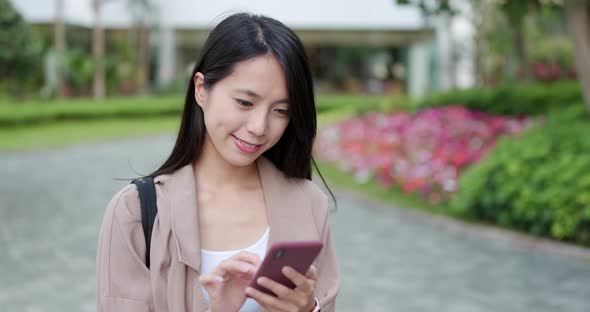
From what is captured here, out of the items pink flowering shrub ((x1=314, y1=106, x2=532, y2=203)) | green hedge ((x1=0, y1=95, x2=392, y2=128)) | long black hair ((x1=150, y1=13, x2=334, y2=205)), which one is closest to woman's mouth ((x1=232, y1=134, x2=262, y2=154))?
long black hair ((x1=150, y1=13, x2=334, y2=205))

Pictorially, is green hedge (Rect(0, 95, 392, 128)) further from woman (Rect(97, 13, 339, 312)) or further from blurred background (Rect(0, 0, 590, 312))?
woman (Rect(97, 13, 339, 312))

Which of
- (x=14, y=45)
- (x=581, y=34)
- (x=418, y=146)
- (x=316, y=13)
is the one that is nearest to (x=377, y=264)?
(x=581, y=34)

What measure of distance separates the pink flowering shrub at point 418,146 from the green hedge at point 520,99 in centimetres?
54

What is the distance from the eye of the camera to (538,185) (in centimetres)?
662

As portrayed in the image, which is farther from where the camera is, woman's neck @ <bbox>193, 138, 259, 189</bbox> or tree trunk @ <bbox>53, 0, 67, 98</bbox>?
tree trunk @ <bbox>53, 0, 67, 98</bbox>

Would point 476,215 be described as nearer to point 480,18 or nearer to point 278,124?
point 278,124

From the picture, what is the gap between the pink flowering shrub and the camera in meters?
8.54

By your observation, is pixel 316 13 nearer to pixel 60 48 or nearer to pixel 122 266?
pixel 60 48

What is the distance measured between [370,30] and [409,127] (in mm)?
20418

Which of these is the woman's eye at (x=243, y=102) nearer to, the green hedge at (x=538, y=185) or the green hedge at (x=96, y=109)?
the green hedge at (x=538, y=185)

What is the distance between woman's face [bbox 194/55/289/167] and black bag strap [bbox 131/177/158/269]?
0.19m

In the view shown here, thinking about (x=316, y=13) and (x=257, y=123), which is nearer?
(x=257, y=123)

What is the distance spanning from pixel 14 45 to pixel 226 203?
40.2ft

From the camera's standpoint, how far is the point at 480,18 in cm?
1944
